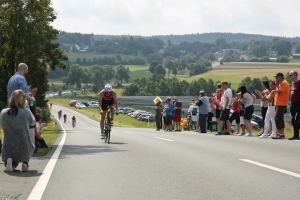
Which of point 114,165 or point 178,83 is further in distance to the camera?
point 178,83

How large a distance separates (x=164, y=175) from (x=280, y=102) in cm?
885

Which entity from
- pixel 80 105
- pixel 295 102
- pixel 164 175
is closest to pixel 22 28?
pixel 295 102

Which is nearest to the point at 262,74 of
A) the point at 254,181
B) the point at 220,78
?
the point at 220,78

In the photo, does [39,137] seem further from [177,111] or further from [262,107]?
[177,111]

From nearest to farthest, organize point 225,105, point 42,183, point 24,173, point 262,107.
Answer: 1. point 42,183
2. point 24,173
3. point 262,107
4. point 225,105

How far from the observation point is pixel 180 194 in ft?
26.9

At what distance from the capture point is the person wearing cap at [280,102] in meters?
18.0

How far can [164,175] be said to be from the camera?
10.1 meters

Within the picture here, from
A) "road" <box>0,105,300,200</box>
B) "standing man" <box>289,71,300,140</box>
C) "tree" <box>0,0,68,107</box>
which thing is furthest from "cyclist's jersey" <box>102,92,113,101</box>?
"standing man" <box>289,71,300,140</box>

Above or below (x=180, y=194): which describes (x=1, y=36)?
above

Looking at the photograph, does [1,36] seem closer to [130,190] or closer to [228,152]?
[228,152]

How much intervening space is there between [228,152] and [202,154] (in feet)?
2.05

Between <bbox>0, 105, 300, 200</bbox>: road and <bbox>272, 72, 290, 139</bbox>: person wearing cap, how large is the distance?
3.21m

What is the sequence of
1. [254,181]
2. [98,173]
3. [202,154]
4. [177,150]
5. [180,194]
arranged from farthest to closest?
[177,150]
[202,154]
[98,173]
[254,181]
[180,194]
